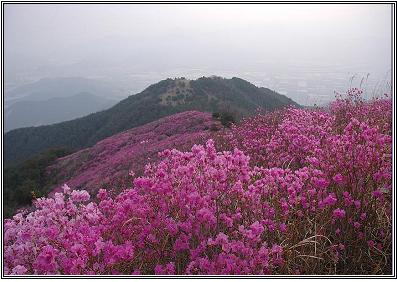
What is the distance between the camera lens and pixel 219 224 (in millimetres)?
3199

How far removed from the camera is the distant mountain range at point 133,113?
4578cm

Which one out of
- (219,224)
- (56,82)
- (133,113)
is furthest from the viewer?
(133,113)

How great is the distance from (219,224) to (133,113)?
46.3 metres

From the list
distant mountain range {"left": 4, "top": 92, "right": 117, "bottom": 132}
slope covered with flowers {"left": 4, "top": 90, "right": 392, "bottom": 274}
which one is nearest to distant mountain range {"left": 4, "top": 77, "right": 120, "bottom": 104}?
slope covered with flowers {"left": 4, "top": 90, "right": 392, "bottom": 274}

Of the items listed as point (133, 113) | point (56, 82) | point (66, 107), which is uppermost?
point (56, 82)

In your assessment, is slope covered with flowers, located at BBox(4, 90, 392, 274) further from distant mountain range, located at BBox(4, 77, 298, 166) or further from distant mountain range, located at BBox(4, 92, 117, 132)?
distant mountain range, located at BBox(4, 92, 117, 132)

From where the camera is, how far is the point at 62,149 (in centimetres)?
3297

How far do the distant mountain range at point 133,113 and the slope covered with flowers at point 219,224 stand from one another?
39089 millimetres

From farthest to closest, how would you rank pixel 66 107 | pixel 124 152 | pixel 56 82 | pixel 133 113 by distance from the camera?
pixel 66 107, pixel 133 113, pixel 56 82, pixel 124 152

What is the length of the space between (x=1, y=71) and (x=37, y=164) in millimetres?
26340

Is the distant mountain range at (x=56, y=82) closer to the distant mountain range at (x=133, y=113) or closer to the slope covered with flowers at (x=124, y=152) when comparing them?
the slope covered with flowers at (x=124, y=152)

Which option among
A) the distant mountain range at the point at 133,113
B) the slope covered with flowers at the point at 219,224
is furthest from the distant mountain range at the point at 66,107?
the slope covered with flowers at the point at 219,224

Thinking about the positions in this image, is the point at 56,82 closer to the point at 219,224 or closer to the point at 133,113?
the point at 133,113

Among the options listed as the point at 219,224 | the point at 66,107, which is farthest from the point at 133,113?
the point at 66,107
